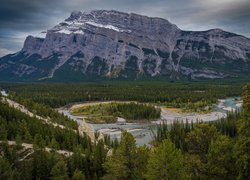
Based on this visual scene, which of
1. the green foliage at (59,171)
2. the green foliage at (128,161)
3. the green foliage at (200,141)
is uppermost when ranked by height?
the green foliage at (200,141)

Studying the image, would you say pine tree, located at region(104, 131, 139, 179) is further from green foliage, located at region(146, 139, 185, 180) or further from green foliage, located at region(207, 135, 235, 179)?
green foliage, located at region(207, 135, 235, 179)

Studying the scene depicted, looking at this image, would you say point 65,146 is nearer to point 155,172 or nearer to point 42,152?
point 42,152

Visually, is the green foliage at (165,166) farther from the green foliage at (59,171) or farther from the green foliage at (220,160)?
the green foliage at (59,171)

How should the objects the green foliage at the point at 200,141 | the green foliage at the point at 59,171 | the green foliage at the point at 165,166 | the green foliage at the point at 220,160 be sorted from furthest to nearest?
the green foliage at the point at 59,171 → the green foliage at the point at 200,141 → the green foliage at the point at 220,160 → the green foliage at the point at 165,166

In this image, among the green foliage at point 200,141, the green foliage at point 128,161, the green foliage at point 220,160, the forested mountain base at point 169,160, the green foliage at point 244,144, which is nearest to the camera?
the green foliage at point 244,144

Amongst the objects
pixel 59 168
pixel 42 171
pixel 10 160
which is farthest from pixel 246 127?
pixel 10 160

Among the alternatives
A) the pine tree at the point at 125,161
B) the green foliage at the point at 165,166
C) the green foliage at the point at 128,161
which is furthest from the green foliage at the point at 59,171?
the green foliage at the point at 165,166

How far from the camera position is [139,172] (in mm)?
54875

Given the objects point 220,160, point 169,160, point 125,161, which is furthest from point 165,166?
point 125,161

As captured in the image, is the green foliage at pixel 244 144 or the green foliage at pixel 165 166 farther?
the green foliage at pixel 165 166

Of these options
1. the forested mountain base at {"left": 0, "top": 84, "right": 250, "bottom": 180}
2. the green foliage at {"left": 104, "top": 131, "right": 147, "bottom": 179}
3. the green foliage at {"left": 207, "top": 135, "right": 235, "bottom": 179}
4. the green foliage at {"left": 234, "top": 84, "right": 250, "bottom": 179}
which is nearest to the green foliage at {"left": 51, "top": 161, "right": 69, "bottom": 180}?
the forested mountain base at {"left": 0, "top": 84, "right": 250, "bottom": 180}

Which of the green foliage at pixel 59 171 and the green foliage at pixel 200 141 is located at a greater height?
the green foliage at pixel 200 141

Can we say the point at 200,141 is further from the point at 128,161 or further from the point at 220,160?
the point at 128,161

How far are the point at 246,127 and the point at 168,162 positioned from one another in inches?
456
